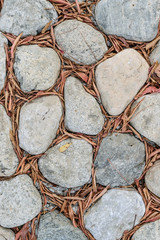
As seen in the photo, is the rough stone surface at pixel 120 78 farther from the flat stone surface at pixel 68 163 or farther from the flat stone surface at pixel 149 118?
the flat stone surface at pixel 68 163

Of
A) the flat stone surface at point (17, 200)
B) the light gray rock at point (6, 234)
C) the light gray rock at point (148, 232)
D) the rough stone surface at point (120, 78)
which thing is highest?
the rough stone surface at point (120, 78)

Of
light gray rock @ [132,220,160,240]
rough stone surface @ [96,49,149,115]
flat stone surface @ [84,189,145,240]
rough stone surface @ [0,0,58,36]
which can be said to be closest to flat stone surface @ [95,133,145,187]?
flat stone surface @ [84,189,145,240]

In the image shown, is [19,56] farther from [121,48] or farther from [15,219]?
[15,219]

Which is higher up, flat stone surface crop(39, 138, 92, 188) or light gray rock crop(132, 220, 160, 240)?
flat stone surface crop(39, 138, 92, 188)

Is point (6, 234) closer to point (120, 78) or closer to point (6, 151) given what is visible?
point (6, 151)

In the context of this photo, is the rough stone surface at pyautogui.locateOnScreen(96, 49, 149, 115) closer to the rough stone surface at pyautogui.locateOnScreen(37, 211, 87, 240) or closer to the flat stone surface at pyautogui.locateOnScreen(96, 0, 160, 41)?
the flat stone surface at pyautogui.locateOnScreen(96, 0, 160, 41)

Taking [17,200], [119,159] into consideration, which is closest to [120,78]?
[119,159]

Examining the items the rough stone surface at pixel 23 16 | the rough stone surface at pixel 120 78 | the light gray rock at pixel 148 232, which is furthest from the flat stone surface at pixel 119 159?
the rough stone surface at pixel 23 16
